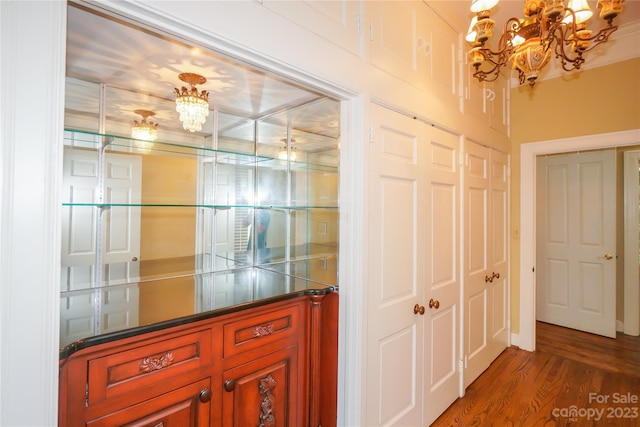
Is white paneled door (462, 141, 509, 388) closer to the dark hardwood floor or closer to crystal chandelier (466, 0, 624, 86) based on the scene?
the dark hardwood floor

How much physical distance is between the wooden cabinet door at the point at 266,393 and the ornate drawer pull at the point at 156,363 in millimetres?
247

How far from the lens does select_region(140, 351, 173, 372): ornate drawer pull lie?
106 centimetres

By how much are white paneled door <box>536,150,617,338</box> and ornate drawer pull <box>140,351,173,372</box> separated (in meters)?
4.47

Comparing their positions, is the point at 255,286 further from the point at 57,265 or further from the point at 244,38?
the point at 244,38

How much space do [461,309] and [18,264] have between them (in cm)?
247

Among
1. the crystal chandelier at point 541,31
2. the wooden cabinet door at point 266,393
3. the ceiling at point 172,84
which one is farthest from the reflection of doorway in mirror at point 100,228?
the crystal chandelier at point 541,31

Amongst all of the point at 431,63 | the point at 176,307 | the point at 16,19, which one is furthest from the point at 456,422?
the point at 16,19

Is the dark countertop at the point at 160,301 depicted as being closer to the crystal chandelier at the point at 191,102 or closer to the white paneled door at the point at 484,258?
the crystal chandelier at the point at 191,102

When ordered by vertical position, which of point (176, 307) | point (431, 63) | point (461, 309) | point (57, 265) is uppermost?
point (431, 63)

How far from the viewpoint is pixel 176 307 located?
1.26 m

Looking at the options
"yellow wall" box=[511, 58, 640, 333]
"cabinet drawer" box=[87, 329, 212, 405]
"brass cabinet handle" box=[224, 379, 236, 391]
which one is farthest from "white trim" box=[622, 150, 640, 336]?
"cabinet drawer" box=[87, 329, 212, 405]

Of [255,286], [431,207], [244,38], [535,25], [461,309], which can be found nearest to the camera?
[244,38]

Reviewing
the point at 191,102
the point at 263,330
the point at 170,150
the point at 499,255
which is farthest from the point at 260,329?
the point at 499,255

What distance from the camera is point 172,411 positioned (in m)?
1.13
